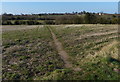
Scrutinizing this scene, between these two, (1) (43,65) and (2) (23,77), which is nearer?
(2) (23,77)

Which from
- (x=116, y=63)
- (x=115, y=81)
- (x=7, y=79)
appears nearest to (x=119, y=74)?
(x=115, y=81)

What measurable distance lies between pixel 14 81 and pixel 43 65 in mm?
2950

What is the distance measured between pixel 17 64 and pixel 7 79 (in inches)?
117

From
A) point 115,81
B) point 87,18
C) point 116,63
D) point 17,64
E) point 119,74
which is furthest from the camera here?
point 87,18

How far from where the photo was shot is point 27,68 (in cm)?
1199

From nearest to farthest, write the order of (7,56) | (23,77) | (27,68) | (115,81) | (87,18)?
(115,81), (23,77), (27,68), (7,56), (87,18)

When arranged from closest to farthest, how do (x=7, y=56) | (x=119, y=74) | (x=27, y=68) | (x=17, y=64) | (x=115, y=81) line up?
1. (x=115, y=81)
2. (x=119, y=74)
3. (x=27, y=68)
4. (x=17, y=64)
5. (x=7, y=56)

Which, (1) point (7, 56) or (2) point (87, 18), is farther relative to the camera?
(2) point (87, 18)

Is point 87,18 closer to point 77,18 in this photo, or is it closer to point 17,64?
point 77,18

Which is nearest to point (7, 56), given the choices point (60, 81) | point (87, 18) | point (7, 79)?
point (7, 79)

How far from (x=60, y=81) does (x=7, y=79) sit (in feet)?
10.4

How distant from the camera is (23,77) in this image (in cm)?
1034

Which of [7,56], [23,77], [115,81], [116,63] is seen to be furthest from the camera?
[7,56]

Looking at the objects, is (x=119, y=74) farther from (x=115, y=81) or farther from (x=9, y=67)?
(x=9, y=67)
